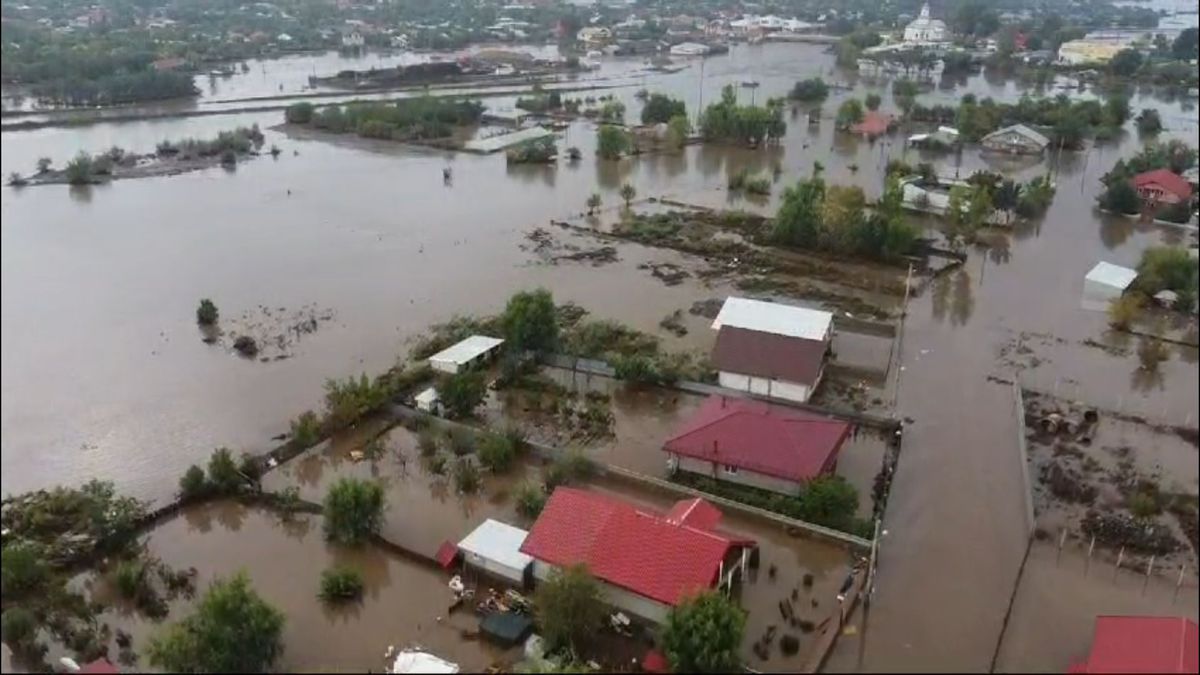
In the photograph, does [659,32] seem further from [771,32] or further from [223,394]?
[223,394]

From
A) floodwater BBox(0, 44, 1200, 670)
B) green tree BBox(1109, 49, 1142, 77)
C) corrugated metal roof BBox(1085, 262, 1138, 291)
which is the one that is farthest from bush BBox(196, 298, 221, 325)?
green tree BBox(1109, 49, 1142, 77)

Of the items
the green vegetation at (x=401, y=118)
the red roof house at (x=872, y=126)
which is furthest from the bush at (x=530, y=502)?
the red roof house at (x=872, y=126)

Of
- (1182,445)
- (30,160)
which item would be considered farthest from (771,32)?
(1182,445)

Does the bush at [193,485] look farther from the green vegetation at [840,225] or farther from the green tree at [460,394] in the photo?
the green vegetation at [840,225]

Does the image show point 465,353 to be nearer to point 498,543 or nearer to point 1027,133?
point 498,543

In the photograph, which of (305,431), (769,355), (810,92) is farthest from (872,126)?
(305,431)

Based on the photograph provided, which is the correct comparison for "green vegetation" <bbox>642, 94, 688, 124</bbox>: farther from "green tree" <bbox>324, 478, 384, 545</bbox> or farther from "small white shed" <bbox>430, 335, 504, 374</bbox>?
"green tree" <bbox>324, 478, 384, 545</bbox>

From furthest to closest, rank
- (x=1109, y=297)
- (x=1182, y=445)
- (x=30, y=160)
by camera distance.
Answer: (x=30, y=160)
(x=1109, y=297)
(x=1182, y=445)

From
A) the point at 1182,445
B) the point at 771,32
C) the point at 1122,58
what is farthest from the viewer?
the point at 771,32
